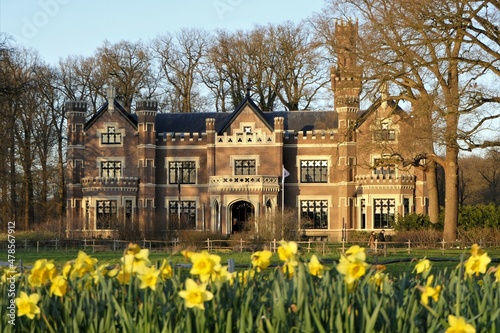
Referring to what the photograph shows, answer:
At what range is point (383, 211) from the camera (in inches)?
1684

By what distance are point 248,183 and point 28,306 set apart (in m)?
37.7

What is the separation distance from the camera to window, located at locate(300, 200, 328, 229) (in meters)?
43.8

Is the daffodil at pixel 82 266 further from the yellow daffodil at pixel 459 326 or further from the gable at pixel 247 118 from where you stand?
the gable at pixel 247 118

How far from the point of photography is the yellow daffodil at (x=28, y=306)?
507 cm

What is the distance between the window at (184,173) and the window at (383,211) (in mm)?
9568

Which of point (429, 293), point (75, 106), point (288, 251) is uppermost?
point (75, 106)

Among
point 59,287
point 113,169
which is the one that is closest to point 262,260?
point 59,287

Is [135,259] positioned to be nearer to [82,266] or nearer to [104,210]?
[82,266]

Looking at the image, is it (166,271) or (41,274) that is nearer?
(41,274)

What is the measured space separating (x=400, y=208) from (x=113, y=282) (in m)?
37.5

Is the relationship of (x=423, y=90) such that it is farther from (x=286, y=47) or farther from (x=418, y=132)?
(x=286, y=47)

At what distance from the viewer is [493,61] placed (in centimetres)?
2656

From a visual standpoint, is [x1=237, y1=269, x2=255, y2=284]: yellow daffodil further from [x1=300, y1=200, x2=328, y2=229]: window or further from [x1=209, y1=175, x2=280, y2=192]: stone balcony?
[x1=300, y1=200, x2=328, y2=229]: window

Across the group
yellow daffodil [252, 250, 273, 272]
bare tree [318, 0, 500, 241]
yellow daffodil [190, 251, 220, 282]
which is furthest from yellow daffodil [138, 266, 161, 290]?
bare tree [318, 0, 500, 241]
